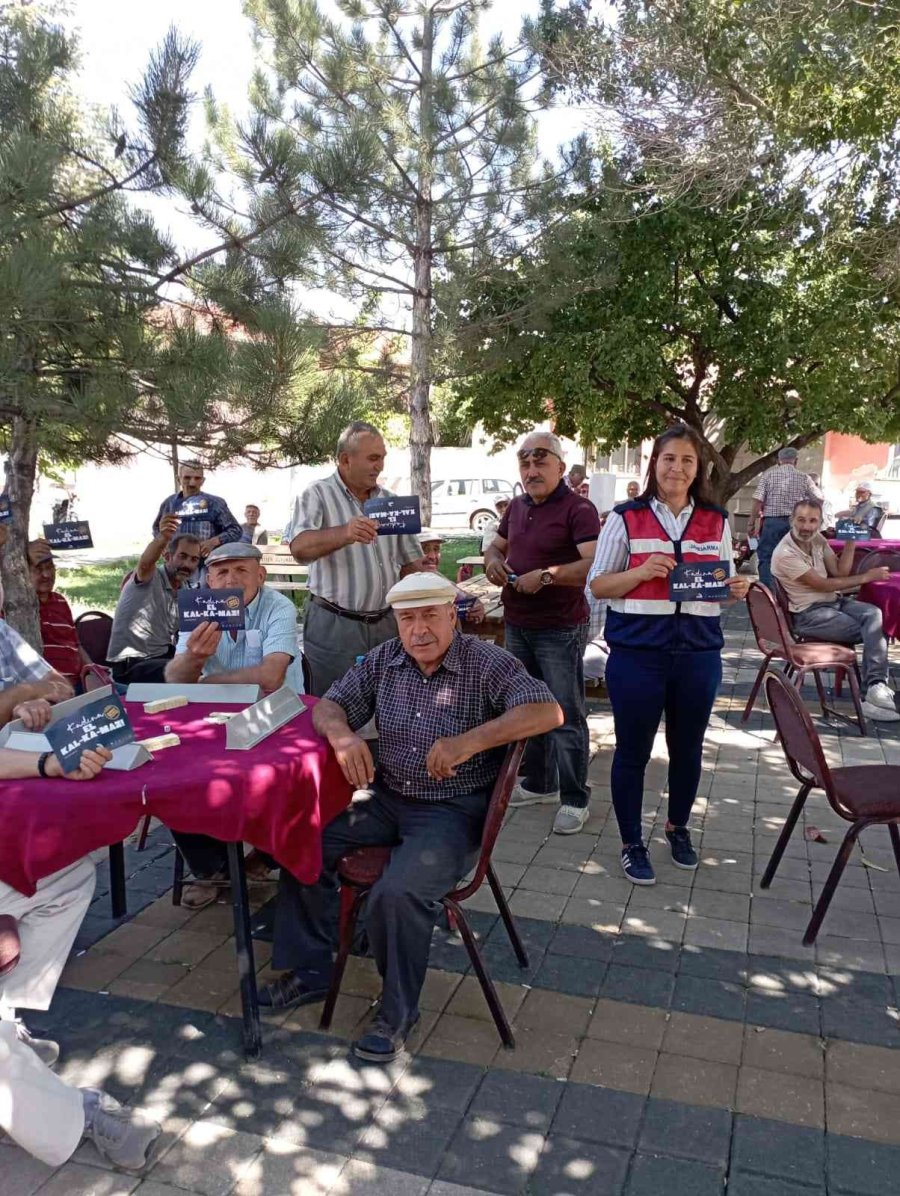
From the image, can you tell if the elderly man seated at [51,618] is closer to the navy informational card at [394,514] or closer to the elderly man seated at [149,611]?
the elderly man seated at [149,611]

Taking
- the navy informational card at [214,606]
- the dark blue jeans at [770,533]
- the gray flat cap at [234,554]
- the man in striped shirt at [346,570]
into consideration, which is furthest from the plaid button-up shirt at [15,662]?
the dark blue jeans at [770,533]

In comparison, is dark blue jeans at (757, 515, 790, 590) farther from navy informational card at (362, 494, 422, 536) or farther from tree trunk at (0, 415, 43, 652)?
tree trunk at (0, 415, 43, 652)

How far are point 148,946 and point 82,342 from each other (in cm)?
326

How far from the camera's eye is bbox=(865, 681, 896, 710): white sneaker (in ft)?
22.9

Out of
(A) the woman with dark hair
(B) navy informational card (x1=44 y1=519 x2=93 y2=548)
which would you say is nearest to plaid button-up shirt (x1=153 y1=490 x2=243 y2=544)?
(B) navy informational card (x1=44 y1=519 x2=93 y2=548)

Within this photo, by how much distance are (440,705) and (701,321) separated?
40.0 ft

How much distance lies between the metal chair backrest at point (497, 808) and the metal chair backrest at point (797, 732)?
1165 millimetres

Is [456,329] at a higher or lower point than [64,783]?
higher

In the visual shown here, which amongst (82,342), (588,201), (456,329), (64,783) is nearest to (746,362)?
(588,201)

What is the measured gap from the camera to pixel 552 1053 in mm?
3006

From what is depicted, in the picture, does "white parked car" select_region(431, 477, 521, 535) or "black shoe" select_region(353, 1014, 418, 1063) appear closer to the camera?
"black shoe" select_region(353, 1014, 418, 1063)

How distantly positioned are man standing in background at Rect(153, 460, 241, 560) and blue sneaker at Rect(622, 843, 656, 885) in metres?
3.26

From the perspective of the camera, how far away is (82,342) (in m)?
5.17

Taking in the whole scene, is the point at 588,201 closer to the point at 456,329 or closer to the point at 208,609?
the point at 456,329
